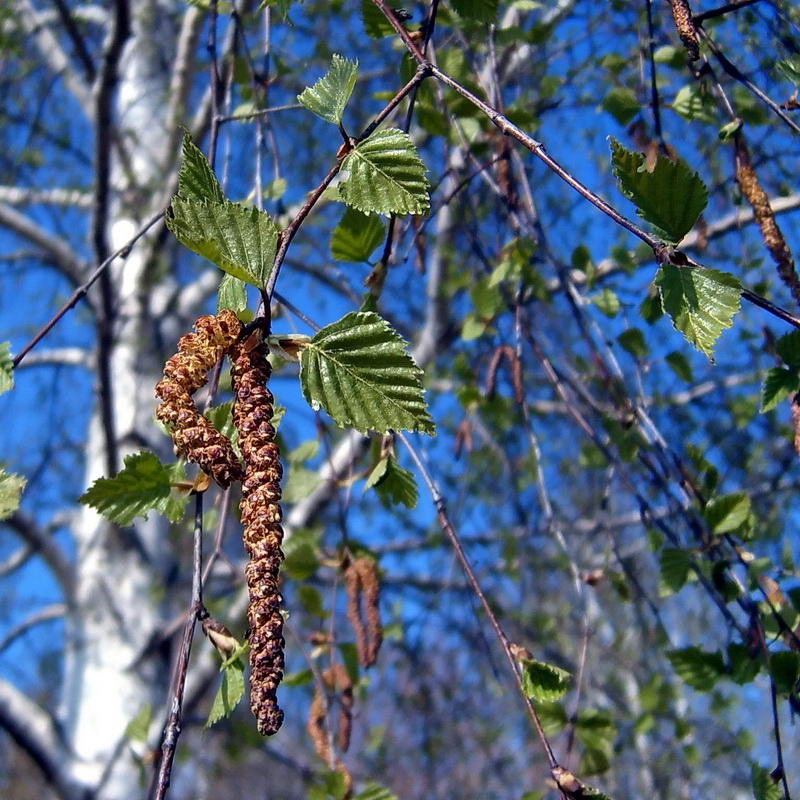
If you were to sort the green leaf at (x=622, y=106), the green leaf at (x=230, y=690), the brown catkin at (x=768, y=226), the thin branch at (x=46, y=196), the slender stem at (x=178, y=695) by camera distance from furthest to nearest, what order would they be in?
the thin branch at (x=46, y=196)
the green leaf at (x=622, y=106)
the brown catkin at (x=768, y=226)
the green leaf at (x=230, y=690)
the slender stem at (x=178, y=695)

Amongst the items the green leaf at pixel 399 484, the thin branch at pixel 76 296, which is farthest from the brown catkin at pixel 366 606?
the thin branch at pixel 76 296

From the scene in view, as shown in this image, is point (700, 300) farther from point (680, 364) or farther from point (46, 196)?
point (46, 196)

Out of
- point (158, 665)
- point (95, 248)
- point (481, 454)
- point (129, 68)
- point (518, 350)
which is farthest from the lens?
point (129, 68)

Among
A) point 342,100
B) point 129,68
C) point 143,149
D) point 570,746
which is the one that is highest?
point 129,68

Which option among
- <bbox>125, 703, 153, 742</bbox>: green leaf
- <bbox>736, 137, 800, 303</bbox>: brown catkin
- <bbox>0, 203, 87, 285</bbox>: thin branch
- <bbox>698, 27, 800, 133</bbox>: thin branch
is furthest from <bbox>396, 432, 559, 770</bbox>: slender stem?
<bbox>0, 203, 87, 285</bbox>: thin branch

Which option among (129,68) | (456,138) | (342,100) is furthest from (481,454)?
(342,100)

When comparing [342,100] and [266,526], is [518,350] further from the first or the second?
[266,526]

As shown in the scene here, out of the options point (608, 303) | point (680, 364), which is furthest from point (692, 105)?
point (680, 364)

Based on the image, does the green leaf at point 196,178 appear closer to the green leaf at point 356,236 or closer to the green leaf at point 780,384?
the green leaf at point 356,236
